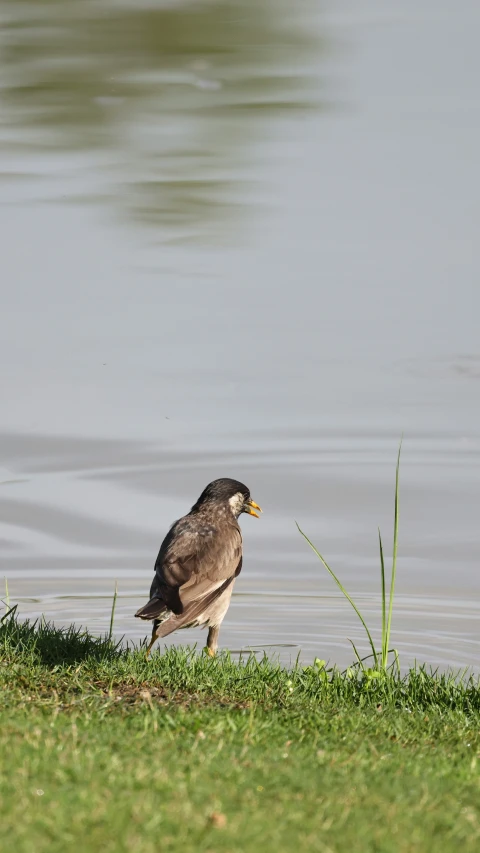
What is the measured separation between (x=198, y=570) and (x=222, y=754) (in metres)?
3.10

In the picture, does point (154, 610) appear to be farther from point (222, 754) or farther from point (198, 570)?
point (222, 754)

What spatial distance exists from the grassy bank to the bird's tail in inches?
11.0

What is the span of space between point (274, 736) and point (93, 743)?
1.03 meters

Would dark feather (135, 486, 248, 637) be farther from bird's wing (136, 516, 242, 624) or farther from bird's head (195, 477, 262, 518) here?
bird's head (195, 477, 262, 518)

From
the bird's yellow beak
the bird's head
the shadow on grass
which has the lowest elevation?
the shadow on grass

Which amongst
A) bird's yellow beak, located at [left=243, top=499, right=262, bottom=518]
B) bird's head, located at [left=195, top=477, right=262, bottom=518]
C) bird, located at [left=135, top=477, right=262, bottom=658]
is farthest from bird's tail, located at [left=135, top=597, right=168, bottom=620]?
bird's yellow beak, located at [left=243, top=499, right=262, bottom=518]

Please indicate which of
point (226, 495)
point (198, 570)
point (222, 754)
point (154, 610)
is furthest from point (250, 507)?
point (222, 754)

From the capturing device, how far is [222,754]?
5242 mm

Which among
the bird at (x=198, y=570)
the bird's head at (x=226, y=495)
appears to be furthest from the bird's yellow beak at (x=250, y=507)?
the bird at (x=198, y=570)

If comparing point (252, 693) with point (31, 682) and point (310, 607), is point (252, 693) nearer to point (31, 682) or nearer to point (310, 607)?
point (31, 682)

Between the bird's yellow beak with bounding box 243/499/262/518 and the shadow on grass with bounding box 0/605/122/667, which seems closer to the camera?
the shadow on grass with bounding box 0/605/122/667

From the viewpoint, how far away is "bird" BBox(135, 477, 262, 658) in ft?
26.1

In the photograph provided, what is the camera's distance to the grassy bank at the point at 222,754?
164 inches

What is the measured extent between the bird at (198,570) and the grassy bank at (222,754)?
329mm
